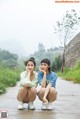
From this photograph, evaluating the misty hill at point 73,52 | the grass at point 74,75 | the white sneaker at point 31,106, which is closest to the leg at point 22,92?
the white sneaker at point 31,106

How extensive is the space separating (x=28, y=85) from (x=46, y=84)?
429 millimetres

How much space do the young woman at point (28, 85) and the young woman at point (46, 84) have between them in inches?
4.9

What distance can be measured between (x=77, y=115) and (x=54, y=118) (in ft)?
2.25

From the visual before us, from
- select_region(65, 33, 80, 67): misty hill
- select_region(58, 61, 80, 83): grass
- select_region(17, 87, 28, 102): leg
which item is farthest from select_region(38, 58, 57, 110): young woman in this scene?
select_region(65, 33, 80, 67): misty hill

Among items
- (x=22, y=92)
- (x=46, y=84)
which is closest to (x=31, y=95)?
(x=22, y=92)

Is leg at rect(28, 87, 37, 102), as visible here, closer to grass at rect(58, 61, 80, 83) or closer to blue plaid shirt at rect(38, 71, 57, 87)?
blue plaid shirt at rect(38, 71, 57, 87)

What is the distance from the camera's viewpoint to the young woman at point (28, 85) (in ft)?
26.7

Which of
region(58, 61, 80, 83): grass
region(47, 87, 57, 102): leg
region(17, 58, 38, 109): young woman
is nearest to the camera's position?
region(17, 58, 38, 109): young woman

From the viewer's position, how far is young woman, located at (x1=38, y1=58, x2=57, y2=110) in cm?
823

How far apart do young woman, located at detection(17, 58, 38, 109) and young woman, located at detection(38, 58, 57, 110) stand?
0.12m

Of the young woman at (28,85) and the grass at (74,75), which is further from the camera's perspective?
the grass at (74,75)

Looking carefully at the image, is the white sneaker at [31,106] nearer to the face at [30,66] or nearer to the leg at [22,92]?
the leg at [22,92]

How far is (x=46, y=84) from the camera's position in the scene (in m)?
8.34

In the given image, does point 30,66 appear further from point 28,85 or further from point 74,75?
point 74,75
